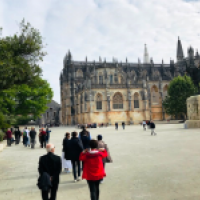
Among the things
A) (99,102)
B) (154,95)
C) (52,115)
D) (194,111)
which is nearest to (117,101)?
(99,102)

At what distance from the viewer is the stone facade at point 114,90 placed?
48.8 m

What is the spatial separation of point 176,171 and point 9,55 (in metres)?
7.55

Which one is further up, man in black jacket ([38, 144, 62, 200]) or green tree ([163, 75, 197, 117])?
green tree ([163, 75, 197, 117])

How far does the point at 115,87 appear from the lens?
164 feet

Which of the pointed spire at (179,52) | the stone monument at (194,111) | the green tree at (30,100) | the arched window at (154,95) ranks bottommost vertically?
the stone monument at (194,111)

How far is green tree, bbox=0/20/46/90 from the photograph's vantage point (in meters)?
9.51

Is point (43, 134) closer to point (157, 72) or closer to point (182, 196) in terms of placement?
point (182, 196)

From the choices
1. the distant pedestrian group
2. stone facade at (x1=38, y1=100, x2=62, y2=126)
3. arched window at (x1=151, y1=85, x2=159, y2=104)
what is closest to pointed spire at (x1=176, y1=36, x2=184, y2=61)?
arched window at (x1=151, y1=85, x2=159, y2=104)

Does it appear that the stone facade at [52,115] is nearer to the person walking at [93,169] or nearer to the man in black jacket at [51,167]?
the person walking at [93,169]

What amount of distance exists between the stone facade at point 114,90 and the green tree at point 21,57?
36.7 m

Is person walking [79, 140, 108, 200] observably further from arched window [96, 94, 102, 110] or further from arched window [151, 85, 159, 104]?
arched window [151, 85, 159, 104]

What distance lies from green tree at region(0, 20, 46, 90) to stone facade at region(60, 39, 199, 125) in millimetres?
36706

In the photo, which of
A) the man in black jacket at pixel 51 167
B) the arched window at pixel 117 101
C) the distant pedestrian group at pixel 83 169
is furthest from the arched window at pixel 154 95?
the man in black jacket at pixel 51 167

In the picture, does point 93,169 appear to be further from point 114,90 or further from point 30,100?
point 114,90
